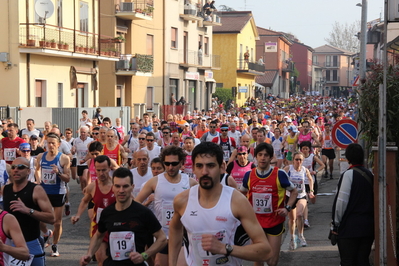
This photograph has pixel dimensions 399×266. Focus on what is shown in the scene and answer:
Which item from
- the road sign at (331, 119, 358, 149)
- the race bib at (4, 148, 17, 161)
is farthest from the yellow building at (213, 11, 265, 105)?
the road sign at (331, 119, 358, 149)

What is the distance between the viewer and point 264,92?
84.6m

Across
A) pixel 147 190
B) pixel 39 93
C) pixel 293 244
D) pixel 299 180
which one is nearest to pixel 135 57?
pixel 39 93

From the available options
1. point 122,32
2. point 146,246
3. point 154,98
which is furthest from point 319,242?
point 154,98

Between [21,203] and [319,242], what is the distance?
20.7 ft

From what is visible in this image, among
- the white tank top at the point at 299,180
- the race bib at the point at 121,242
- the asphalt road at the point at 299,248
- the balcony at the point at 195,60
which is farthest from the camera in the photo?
the balcony at the point at 195,60

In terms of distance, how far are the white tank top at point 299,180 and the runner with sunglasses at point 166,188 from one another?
398 cm

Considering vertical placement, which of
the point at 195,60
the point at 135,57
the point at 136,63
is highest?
the point at 195,60

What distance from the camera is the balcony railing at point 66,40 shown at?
27.0 metres

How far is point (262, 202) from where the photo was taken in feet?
29.0

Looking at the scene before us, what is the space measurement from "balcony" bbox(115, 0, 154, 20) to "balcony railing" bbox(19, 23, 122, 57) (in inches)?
61.6

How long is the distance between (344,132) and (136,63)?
23.8 m

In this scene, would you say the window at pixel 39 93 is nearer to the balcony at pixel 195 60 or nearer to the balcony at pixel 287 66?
the balcony at pixel 195 60

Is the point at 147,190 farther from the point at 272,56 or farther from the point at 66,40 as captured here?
the point at 272,56

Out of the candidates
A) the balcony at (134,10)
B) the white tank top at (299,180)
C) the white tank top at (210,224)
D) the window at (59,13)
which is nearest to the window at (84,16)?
the window at (59,13)
